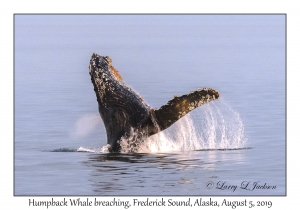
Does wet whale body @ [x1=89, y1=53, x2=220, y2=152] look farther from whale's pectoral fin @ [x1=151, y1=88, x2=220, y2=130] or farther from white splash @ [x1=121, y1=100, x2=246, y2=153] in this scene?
white splash @ [x1=121, y1=100, x2=246, y2=153]

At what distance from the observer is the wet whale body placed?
64.7 feet

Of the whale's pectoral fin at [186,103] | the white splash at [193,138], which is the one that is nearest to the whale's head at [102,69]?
the white splash at [193,138]

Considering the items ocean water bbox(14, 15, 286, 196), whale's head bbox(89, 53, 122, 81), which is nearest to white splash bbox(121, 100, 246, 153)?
ocean water bbox(14, 15, 286, 196)

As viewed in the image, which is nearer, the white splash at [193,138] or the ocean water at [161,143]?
the ocean water at [161,143]

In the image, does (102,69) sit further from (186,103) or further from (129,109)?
(186,103)

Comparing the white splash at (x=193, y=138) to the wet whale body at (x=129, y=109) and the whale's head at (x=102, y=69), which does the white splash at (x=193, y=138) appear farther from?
the whale's head at (x=102, y=69)

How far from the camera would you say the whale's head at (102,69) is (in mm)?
21062

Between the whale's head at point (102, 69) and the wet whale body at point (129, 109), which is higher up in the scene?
the whale's head at point (102, 69)

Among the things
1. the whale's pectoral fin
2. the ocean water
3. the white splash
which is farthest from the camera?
the white splash

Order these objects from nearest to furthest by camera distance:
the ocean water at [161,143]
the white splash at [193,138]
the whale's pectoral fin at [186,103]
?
1. the ocean water at [161,143]
2. the whale's pectoral fin at [186,103]
3. the white splash at [193,138]

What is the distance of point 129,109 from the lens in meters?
20.5

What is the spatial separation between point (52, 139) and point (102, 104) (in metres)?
3.25

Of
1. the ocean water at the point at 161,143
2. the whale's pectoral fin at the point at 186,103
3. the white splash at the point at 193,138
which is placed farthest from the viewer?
the white splash at the point at 193,138
